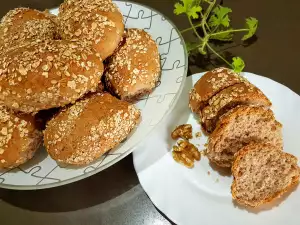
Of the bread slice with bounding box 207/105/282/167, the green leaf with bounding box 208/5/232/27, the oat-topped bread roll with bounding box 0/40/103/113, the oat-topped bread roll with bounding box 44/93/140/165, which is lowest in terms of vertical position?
the bread slice with bounding box 207/105/282/167

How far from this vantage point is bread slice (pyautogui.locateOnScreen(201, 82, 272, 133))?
59.4 inches

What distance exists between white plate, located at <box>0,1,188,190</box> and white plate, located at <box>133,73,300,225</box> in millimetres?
125

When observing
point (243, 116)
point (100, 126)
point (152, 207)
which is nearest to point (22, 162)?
point (100, 126)

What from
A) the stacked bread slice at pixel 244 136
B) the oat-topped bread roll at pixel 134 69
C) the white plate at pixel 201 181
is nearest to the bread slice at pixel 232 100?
the stacked bread slice at pixel 244 136

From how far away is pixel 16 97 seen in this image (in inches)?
54.5

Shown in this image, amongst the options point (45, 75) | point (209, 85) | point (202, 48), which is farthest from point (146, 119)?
point (202, 48)

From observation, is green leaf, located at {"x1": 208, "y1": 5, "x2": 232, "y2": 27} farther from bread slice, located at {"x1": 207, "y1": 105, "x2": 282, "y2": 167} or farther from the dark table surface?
bread slice, located at {"x1": 207, "y1": 105, "x2": 282, "y2": 167}

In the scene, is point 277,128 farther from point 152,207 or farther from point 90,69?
point 90,69

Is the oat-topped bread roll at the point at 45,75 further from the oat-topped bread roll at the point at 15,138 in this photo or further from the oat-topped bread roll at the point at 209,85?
the oat-topped bread roll at the point at 209,85

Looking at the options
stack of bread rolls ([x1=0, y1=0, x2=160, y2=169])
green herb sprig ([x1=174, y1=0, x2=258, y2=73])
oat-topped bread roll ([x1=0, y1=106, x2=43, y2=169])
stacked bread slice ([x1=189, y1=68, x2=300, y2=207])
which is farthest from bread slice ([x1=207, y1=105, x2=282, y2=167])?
oat-topped bread roll ([x1=0, y1=106, x2=43, y2=169])

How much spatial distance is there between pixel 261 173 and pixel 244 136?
16 centimetres

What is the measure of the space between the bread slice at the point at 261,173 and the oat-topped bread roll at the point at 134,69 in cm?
47

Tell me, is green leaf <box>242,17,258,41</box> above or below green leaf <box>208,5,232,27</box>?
below

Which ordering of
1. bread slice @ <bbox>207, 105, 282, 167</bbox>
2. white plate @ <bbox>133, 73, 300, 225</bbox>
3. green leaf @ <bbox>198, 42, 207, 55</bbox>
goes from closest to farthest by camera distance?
white plate @ <bbox>133, 73, 300, 225</bbox> → bread slice @ <bbox>207, 105, 282, 167</bbox> → green leaf @ <bbox>198, 42, 207, 55</bbox>
